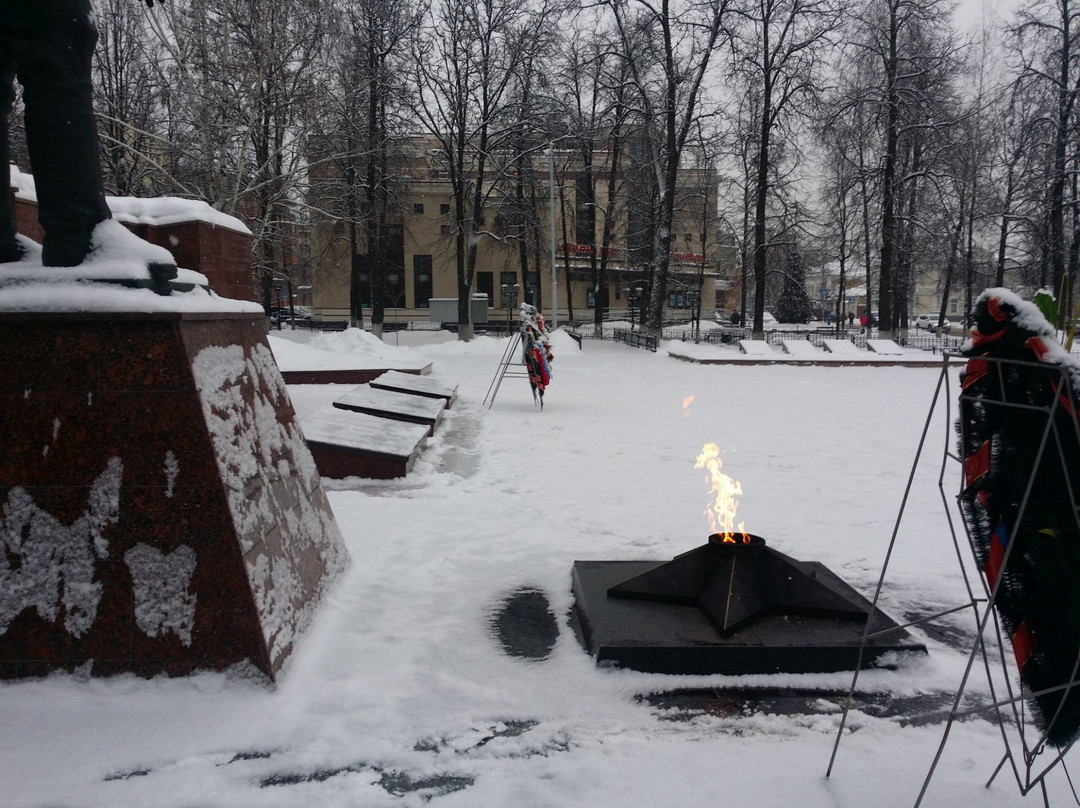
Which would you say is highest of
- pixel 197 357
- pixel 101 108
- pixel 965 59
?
pixel 965 59

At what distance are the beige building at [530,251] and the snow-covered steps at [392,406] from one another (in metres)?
25.2

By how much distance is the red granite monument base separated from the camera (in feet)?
8.75

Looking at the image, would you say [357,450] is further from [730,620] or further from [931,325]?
[931,325]

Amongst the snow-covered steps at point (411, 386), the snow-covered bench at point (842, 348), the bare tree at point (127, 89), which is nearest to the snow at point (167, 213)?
the snow-covered steps at point (411, 386)

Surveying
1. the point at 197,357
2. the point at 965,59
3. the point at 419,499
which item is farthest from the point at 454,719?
the point at 965,59

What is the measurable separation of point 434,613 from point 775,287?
50553mm

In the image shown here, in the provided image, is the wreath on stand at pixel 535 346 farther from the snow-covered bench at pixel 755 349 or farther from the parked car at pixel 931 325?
the parked car at pixel 931 325

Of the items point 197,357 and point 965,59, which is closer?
point 197,357

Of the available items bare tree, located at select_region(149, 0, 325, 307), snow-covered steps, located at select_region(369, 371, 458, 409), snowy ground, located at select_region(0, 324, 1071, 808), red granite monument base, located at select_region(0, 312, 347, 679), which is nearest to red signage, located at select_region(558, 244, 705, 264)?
bare tree, located at select_region(149, 0, 325, 307)

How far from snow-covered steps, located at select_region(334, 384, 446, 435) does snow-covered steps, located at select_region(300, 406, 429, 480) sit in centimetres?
94

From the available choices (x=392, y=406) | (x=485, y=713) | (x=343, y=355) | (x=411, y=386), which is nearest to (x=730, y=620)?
(x=485, y=713)

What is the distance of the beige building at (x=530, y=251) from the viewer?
36.6 m

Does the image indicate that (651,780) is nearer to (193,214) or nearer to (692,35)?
(193,214)

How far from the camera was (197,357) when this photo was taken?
2.86 m
